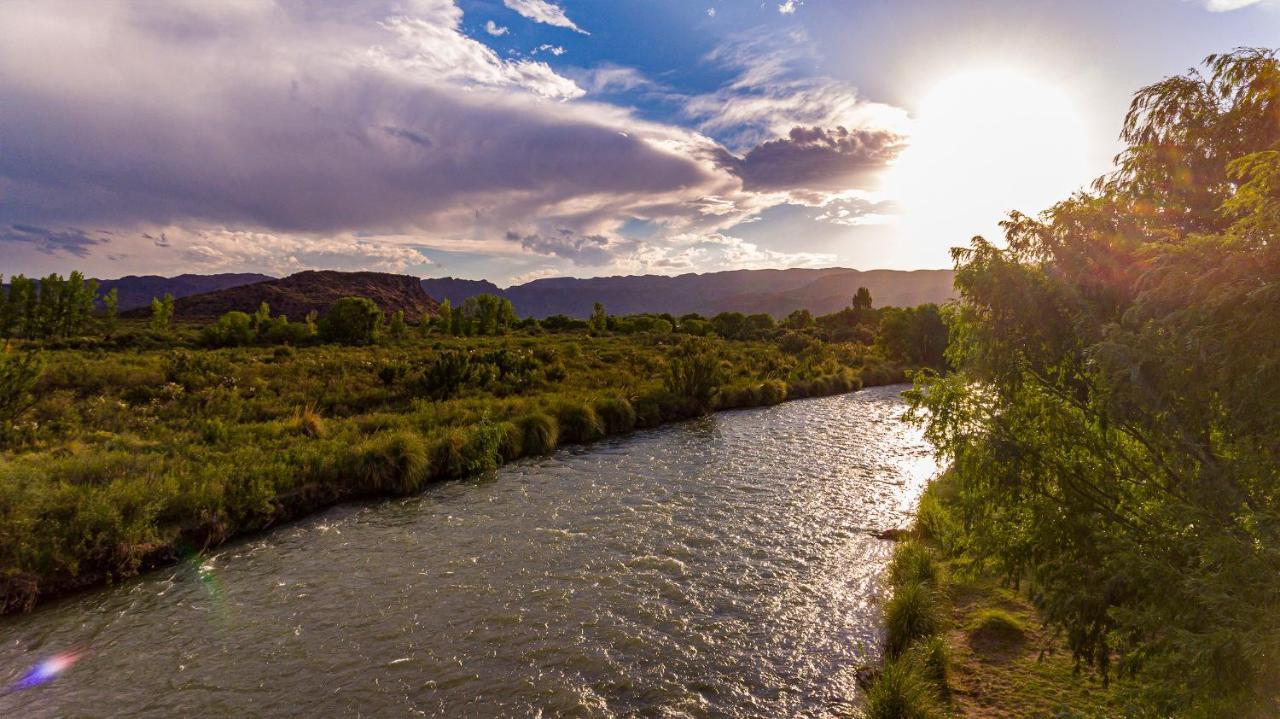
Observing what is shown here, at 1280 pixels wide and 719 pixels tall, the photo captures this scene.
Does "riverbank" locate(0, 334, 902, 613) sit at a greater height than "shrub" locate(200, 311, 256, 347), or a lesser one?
lesser

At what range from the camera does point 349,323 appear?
6134cm

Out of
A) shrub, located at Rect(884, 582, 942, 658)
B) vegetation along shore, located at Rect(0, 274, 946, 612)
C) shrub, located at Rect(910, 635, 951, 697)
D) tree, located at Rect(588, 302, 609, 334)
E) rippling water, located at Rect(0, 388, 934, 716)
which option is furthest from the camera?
tree, located at Rect(588, 302, 609, 334)

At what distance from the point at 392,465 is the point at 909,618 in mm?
→ 15364

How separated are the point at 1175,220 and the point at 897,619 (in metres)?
7.63

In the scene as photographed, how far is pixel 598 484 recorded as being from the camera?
60.2 feet

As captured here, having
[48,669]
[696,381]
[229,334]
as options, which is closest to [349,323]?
[229,334]

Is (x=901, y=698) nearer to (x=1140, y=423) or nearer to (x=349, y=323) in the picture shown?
(x=1140, y=423)

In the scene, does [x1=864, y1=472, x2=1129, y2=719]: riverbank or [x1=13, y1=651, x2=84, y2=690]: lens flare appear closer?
[x1=864, y1=472, x2=1129, y2=719]: riverbank

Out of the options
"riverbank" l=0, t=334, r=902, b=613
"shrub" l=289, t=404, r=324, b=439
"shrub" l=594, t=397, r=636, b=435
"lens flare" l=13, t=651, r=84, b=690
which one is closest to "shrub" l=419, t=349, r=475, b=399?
"riverbank" l=0, t=334, r=902, b=613

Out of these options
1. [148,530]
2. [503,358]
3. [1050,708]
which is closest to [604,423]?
[503,358]

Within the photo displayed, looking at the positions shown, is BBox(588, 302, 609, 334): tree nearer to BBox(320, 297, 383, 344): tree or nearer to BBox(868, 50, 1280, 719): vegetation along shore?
BBox(320, 297, 383, 344): tree

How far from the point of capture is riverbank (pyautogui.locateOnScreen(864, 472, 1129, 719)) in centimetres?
739

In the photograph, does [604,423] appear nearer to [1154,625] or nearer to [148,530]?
[148,530]

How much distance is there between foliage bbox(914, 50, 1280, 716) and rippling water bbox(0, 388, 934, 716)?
14.1 feet
